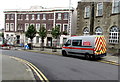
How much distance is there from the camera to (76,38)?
43.5 feet

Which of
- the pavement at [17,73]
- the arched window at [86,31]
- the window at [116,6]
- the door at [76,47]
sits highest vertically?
the window at [116,6]

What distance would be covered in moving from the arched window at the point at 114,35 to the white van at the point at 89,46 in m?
5.65

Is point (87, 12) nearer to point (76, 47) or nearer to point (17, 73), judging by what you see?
point (76, 47)

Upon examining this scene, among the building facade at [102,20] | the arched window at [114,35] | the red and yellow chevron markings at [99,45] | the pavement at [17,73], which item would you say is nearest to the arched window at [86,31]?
the building facade at [102,20]

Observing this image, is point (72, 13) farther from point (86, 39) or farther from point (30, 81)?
point (30, 81)

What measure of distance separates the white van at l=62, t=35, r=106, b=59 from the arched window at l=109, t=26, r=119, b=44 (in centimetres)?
565

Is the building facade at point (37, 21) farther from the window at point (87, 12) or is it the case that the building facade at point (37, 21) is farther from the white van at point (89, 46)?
the white van at point (89, 46)

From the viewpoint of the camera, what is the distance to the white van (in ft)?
37.4

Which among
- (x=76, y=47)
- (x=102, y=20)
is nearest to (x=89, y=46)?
(x=76, y=47)

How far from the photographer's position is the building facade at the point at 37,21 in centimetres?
3144

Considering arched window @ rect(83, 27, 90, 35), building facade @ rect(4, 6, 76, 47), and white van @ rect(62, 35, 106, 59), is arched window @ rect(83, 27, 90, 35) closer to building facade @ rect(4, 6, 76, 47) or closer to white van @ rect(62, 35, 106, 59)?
white van @ rect(62, 35, 106, 59)

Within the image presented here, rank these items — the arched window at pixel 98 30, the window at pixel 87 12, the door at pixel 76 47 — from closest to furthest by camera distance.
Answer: the door at pixel 76 47 → the arched window at pixel 98 30 → the window at pixel 87 12

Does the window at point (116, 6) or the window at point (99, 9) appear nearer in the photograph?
the window at point (116, 6)

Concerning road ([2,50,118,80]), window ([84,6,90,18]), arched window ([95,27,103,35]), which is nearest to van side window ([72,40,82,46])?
road ([2,50,118,80])
